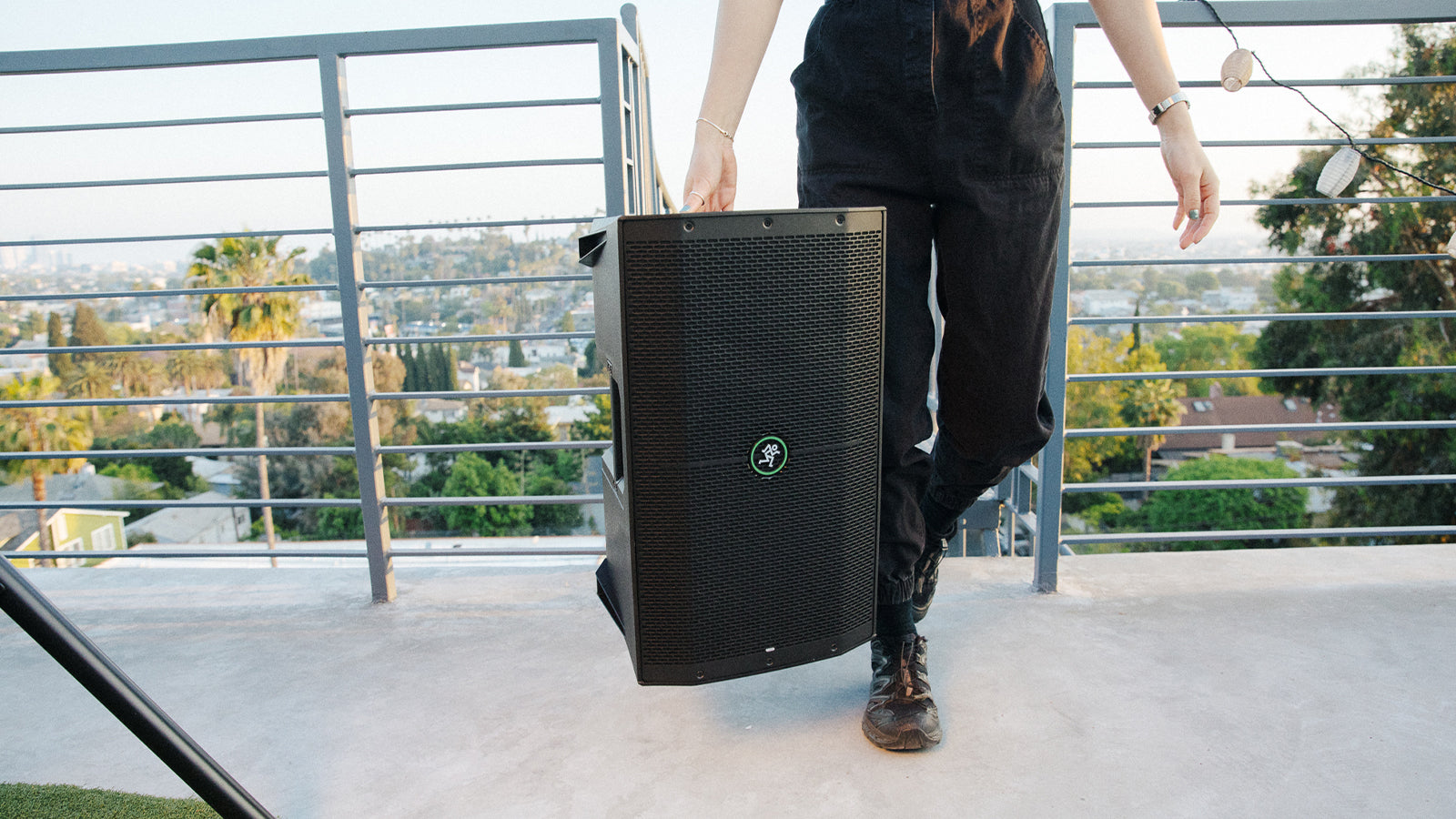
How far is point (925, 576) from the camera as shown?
1487 mm

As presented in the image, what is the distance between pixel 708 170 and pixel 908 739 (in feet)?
2.85

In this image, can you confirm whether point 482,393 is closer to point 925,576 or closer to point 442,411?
point 925,576

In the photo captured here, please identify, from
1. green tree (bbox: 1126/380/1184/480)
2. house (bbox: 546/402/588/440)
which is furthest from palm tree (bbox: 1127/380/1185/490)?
house (bbox: 546/402/588/440)

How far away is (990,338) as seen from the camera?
1248mm

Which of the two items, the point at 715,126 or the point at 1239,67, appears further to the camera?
the point at 1239,67

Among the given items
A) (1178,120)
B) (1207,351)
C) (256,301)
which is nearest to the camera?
(1178,120)

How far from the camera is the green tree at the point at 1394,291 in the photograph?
14070 millimetres

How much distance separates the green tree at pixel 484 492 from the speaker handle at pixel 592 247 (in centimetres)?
2592

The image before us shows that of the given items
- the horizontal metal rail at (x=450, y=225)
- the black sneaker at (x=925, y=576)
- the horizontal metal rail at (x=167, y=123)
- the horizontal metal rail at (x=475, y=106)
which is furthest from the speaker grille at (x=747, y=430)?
the horizontal metal rail at (x=167, y=123)

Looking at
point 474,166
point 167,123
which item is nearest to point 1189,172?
point 474,166

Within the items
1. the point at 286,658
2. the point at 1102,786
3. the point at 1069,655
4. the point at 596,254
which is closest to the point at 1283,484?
the point at 1069,655

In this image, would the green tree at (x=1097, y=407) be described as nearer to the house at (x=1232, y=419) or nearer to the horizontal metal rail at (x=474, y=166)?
the house at (x=1232, y=419)

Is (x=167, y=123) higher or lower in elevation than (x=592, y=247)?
higher

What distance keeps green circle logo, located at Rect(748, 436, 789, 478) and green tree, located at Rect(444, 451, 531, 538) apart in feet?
85.5
